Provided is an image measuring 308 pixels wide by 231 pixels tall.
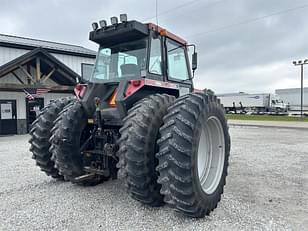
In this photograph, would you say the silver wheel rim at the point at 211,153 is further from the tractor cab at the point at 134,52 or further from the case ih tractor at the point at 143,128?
the tractor cab at the point at 134,52

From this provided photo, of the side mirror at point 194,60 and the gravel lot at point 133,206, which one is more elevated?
the side mirror at point 194,60

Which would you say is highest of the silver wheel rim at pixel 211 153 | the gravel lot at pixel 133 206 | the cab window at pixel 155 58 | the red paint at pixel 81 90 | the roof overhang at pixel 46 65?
the roof overhang at pixel 46 65

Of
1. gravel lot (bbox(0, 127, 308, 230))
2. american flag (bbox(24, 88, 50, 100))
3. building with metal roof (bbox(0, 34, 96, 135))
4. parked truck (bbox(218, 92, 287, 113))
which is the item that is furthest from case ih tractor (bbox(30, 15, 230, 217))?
parked truck (bbox(218, 92, 287, 113))

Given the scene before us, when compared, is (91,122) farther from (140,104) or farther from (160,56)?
(160,56)

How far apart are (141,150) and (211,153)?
1378 mm

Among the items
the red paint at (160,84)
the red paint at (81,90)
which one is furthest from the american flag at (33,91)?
the red paint at (160,84)

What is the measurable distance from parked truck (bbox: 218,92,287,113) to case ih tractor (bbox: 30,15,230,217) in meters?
39.7

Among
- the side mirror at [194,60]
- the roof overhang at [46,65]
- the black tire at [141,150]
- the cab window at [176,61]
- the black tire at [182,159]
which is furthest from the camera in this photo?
the roof overhang at [46,65]

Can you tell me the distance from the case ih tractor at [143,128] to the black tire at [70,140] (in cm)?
1

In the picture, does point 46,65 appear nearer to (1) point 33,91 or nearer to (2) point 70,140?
(1) point 33,91

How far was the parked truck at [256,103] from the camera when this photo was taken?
4122 cm

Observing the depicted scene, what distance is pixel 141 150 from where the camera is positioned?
3123 millimetres

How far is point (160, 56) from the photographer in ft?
14.1

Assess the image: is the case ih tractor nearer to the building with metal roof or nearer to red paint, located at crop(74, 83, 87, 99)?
red paint, located at crop(74, 83, 87, 99)
